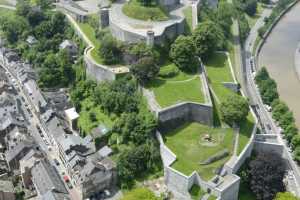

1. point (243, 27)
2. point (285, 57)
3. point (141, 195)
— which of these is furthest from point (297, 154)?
point (243, 27)

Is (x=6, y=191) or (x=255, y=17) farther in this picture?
(x=255, y=17)

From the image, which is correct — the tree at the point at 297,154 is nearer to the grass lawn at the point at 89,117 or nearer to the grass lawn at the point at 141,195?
the grass lawn at the point at 141,195

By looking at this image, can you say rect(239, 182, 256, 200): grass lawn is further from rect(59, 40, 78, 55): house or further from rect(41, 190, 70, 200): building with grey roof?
rect(59, 40, 78, 55): house

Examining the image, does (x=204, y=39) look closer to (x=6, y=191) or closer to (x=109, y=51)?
(x=109, y=51)

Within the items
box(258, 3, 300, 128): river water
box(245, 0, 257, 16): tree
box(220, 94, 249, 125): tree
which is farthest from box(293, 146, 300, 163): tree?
box(245, 0, 257, 16): tree

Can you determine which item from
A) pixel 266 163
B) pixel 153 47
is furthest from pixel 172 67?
pixel 266 163

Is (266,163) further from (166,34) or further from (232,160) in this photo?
(166,34)

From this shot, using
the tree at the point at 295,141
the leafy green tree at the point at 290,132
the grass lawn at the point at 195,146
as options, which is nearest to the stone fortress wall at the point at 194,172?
the grass lawn at the point at 195,146
